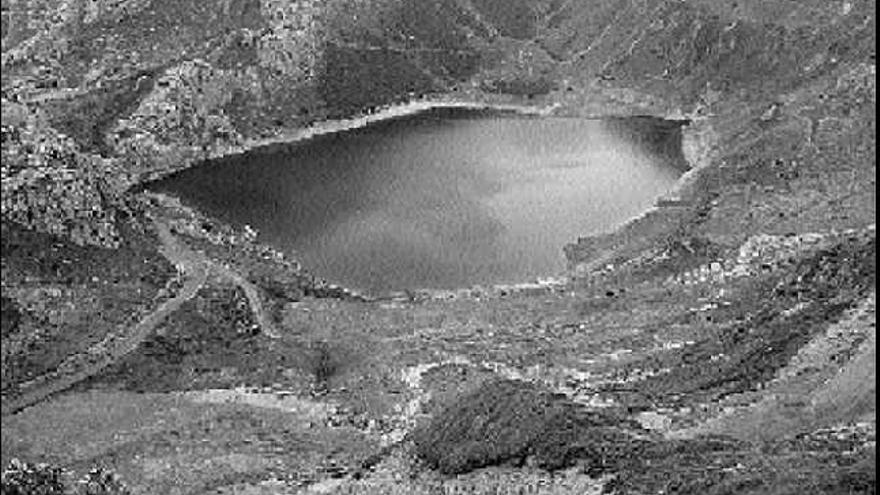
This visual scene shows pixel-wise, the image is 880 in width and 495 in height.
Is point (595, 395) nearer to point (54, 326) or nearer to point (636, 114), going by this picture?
point (54, 326)

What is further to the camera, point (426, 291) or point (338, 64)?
point (338, 64)

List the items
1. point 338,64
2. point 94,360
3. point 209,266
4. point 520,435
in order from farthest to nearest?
point 338,64 → point 209,266 → point 94,360 → point 520,435

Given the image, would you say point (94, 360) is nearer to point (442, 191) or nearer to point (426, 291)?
point (426, 291)

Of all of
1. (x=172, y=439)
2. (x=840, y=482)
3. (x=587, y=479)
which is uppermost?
(x=840, y=482)

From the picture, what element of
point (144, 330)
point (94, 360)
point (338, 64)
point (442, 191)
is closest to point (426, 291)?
point (442, 191)

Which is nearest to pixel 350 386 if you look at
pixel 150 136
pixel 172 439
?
pixel 172 439

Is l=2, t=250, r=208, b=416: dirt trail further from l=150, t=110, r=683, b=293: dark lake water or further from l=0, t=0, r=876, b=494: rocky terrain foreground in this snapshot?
l=150, t=110, r=683, b=293: dark lake water

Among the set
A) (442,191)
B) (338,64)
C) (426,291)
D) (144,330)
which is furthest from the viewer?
(338,64)
